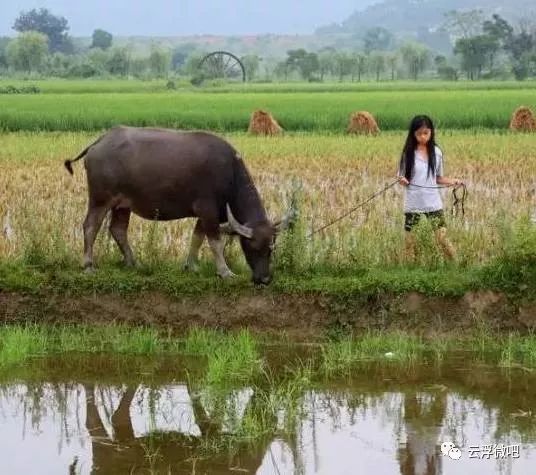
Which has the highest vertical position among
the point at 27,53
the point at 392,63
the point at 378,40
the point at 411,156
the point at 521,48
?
the point at 378,40

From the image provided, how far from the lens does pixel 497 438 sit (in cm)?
528

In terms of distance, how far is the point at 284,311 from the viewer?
7691mm

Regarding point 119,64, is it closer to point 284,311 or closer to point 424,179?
point 424,179

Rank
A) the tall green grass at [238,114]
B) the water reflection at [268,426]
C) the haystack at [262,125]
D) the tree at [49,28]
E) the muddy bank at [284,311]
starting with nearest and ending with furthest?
the water reflection at [268,426], the muddy bank at [284,311], the haystack at [262,125], the tall green grass at [238,114], the tree at [49,28]

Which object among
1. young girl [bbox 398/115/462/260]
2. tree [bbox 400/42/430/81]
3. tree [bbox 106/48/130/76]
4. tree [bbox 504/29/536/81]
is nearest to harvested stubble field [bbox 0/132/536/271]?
young girl [bbox 398/115/462/260]

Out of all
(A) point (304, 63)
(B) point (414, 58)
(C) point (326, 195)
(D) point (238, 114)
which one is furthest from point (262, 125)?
(B) point (414, 58)

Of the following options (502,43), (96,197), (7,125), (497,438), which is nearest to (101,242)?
(96,197)

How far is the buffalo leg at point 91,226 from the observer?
800cm

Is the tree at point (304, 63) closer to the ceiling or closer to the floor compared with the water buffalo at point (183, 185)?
closer to the ceiling

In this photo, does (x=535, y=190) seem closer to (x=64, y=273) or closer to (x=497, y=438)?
(x=64, y=273)

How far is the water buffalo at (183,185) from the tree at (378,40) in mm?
122133

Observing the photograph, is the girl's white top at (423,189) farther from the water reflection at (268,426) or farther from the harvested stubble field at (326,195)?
the water reflection at (268,426)

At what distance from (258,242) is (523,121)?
14.5m

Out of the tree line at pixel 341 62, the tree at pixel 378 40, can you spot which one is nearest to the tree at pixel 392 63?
the tree line at pixel 341 62
